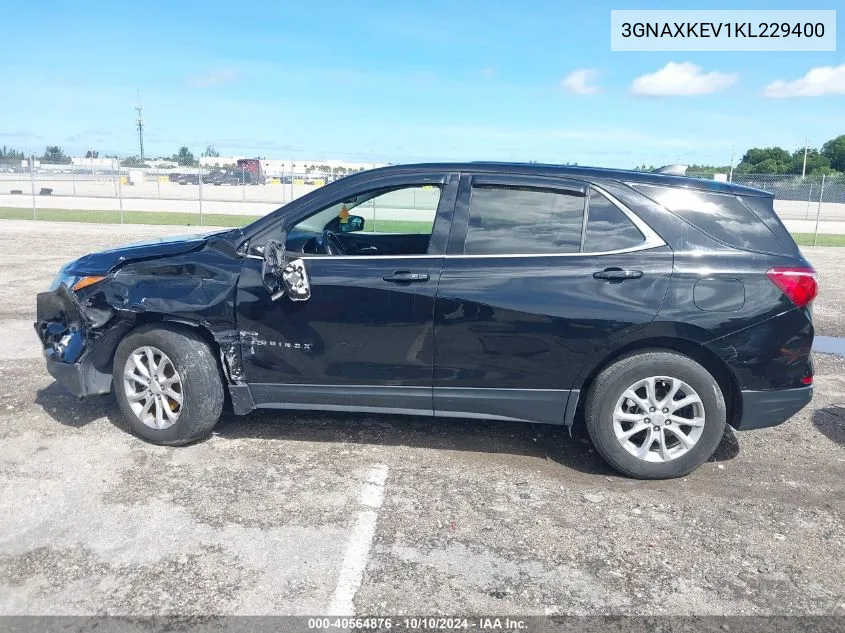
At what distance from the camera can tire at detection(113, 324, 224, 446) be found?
4.53 metres

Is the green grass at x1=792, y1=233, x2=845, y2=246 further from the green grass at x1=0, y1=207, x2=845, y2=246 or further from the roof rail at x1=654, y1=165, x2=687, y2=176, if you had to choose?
the roof rail at x1=654, y1=165, x2=687, y2=176

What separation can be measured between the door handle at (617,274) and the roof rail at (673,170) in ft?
3.16

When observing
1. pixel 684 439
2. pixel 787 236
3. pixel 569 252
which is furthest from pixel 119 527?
pixel 787 236

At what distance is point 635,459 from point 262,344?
245 cm

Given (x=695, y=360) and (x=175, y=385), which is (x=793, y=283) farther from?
(x=175, y=385)

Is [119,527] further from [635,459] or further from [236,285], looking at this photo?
[635,459]

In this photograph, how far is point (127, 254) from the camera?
15.5ft

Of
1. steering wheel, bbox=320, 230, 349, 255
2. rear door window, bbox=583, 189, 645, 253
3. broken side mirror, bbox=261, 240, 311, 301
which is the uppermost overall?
rear door window, bbox=583, 189, 645, 253

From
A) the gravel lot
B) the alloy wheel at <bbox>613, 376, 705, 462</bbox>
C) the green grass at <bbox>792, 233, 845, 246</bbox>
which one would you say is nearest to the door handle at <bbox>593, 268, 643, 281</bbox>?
the alloy wheel at <bbox>613, 376, 705, 462</bbox>

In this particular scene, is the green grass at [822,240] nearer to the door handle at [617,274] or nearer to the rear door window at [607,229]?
the rear door window at [607,229]

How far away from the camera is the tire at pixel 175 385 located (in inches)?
178

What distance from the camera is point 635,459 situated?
429cm

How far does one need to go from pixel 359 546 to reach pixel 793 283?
9.48ft

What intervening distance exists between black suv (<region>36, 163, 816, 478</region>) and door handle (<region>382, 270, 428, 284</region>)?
12 mm
